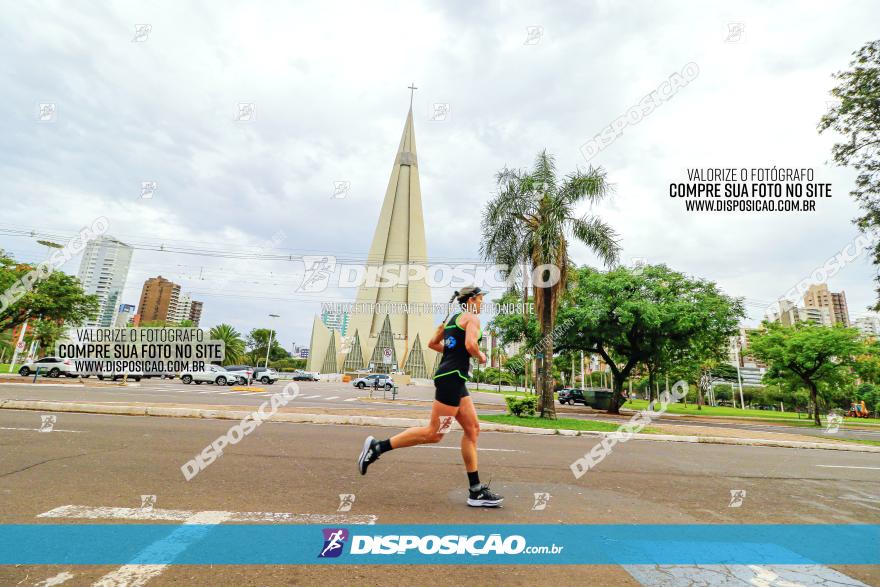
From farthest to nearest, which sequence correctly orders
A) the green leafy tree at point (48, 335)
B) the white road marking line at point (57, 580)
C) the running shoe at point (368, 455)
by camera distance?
the green leafy tree at point (48, 335), the running shoe at point (368, 455), the white road marking line at point (57, 580)

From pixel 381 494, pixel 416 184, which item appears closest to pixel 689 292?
pixel 381 494

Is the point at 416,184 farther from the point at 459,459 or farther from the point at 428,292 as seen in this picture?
the point at 459,459

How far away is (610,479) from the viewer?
5.27 metres

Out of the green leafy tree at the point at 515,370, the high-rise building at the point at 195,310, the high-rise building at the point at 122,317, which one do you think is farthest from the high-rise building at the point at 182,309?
the green leafy tree at the point at 515,370

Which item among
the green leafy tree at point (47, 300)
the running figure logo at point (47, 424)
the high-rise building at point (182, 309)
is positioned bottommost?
the running figure logo at point (47, 424)

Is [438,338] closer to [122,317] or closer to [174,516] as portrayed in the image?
[174,516]

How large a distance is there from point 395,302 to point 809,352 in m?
72.6

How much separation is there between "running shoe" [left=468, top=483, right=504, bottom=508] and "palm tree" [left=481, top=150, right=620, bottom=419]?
10.6 meters

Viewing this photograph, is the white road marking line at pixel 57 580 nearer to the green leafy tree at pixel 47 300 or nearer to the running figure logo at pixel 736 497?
the running figure logo at pixel 736 497

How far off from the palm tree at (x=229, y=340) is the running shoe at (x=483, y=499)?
68.9 m

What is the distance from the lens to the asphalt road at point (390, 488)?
2.45 metres

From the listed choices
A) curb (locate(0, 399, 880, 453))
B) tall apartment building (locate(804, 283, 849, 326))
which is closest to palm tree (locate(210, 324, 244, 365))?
curb (locate(0, 399, 880, 453))

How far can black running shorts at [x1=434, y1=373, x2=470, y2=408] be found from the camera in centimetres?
388

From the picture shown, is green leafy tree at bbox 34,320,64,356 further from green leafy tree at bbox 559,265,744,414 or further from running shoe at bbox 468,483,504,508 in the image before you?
running shoe at bbox 468,483,504,508
